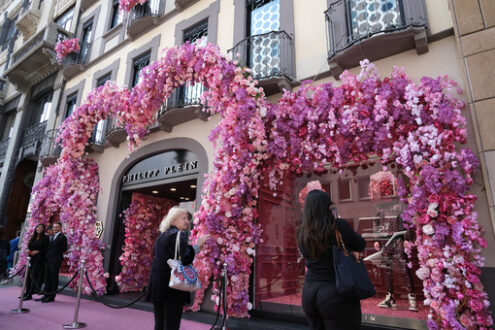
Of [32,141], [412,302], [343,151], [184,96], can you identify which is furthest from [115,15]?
[412,302]

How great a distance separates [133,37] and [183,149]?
17.1 feet

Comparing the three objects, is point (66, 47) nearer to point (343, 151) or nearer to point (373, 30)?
point (373, 30)

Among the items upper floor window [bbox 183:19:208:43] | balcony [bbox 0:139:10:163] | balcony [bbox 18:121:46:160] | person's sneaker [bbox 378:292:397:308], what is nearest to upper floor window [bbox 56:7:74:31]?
balcony [bbox 18:121:46:160]

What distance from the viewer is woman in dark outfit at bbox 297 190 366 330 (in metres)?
2.23

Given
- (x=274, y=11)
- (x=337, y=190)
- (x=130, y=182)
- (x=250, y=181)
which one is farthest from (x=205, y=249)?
(x=274, y=11)

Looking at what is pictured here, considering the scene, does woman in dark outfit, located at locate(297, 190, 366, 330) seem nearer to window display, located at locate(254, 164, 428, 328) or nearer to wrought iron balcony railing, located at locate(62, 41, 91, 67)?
window display, located at locate(254, 164, 428, 328)

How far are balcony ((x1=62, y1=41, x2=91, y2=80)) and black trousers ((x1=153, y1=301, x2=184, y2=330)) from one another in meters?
11.6

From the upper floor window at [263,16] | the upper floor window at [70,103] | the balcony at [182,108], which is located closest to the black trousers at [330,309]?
the balcony at [182,108]

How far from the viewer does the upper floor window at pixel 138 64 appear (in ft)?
33.4

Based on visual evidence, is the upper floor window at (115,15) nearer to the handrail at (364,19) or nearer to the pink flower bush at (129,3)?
the pink flower bush at (129,3)

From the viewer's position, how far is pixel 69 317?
19.4 ft

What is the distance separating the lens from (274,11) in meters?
7.64

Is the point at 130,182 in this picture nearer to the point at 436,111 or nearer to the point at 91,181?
the point at 91,181

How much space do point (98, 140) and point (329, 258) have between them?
32.2 ft
